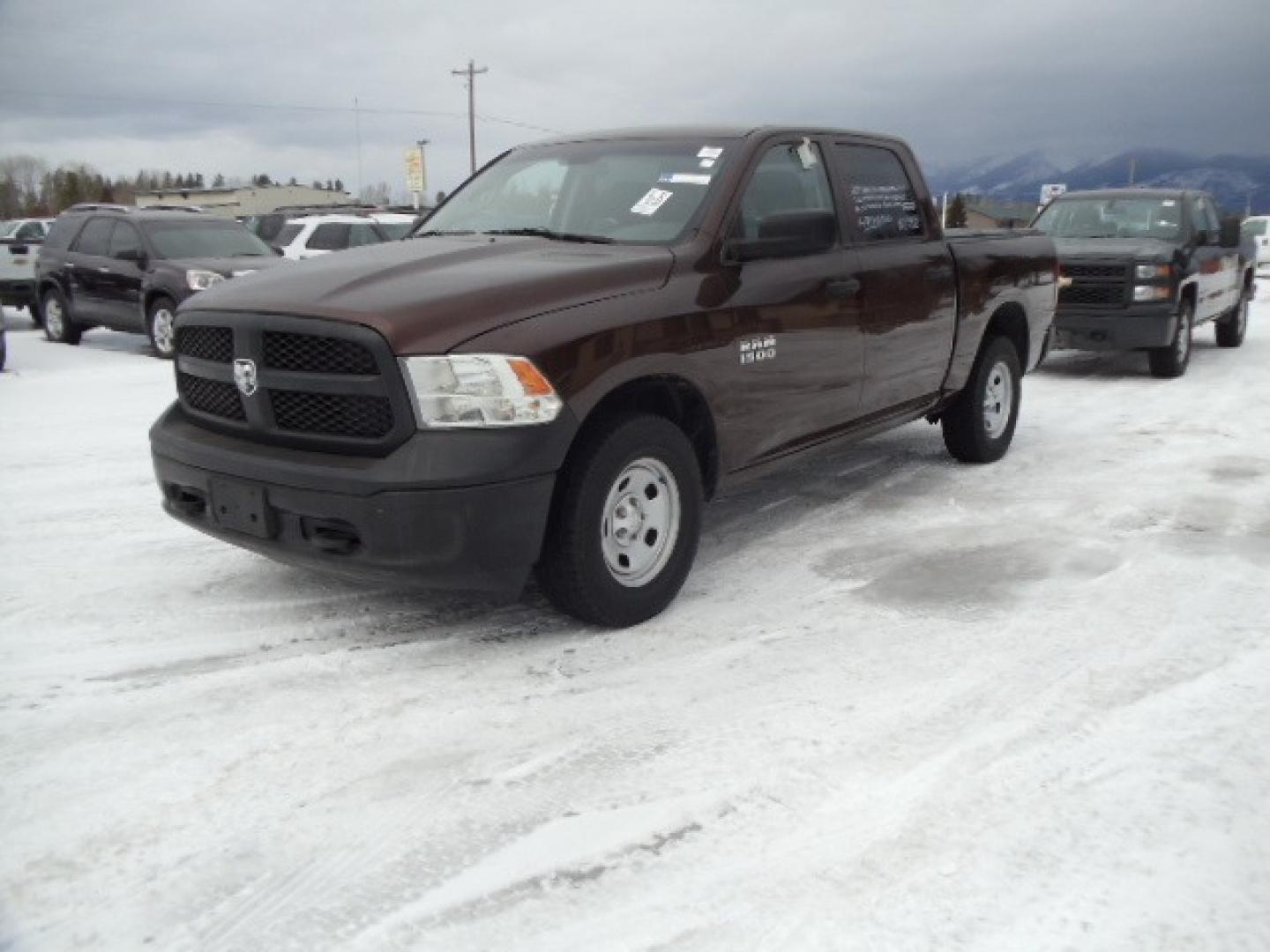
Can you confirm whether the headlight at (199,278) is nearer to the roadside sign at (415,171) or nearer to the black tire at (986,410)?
the black tire at (986,410)

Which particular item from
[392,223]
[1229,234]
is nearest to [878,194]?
[1229,234]

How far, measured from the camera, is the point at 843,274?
16.2 ft

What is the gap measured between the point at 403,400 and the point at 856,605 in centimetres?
196

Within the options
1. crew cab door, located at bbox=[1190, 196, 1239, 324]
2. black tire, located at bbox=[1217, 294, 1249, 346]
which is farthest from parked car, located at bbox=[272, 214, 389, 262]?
black tire, located at bbox=[1217, 294, 1249, 346]

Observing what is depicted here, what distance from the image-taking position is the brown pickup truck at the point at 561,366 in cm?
340

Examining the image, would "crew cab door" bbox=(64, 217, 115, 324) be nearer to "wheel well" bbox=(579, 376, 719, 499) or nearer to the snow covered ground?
the snow covered ground

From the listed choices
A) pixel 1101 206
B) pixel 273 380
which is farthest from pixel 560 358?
pixel 1101 206

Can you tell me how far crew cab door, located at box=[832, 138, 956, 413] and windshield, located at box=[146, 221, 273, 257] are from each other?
9.36 m

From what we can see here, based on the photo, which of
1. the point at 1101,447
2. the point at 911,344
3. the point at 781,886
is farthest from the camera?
the point at 1101,447

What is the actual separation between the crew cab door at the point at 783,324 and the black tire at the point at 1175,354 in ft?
21.1

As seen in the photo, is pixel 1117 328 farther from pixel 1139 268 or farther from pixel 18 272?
pixel 18 272

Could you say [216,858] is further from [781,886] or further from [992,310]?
[992,310]

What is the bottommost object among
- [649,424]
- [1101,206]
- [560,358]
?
[649,424]

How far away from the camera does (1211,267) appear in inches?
440
